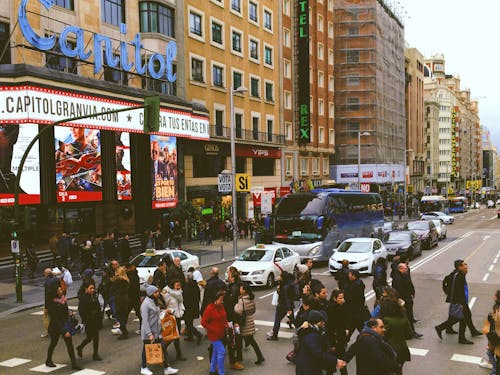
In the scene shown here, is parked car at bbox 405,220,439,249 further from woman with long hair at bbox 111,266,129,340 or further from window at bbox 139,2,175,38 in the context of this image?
woman with long hair at bbox 111,266,129,340

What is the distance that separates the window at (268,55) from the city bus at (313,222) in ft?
77.8

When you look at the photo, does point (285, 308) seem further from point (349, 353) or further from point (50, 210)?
point (50, 210)

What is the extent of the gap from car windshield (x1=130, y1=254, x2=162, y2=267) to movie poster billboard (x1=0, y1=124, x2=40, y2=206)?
29.6 feet

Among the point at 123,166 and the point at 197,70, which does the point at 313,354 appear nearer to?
the point at 123,166

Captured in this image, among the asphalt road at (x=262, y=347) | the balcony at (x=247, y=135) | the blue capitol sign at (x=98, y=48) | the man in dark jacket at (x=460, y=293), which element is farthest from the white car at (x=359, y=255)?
the balcony at (x=247, y=135)

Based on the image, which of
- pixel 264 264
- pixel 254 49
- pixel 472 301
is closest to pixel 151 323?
pixel 264 264

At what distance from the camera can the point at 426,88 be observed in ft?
504

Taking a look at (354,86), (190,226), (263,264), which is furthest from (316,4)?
(263,264)

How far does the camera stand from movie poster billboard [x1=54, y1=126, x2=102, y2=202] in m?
28.0

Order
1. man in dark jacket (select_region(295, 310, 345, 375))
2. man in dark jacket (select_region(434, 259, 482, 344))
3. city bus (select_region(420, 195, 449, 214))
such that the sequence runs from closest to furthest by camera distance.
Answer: man in dark jacket (select_region(295, 310, 345, 375)), man in dark jacket (select_region(434, 259, 482, 344)), city bus (select_region(420, 195, 449, 214))

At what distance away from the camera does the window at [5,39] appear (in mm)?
26423

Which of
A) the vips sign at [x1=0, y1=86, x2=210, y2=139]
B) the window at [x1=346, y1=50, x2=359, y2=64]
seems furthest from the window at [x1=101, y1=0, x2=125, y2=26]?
the window at [x1=346, y1=50, x2=359, y2=64]

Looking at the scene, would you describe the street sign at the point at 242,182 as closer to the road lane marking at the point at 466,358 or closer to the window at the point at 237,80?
the window at the point at 237,80

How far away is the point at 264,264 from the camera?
20.3 m
